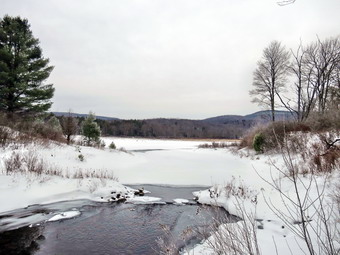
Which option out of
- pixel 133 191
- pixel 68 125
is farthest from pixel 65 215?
pixel 68 125

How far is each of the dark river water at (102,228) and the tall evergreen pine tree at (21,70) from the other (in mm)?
15371

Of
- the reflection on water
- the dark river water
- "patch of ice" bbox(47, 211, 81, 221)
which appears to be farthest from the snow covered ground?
the reflection on water

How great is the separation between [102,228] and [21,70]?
18387mm

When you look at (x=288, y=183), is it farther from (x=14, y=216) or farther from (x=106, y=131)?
(x=106, y=131)

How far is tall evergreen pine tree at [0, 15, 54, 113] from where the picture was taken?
61.8 ft

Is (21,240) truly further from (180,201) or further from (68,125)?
(68,125)

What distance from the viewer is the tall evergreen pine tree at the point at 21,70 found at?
18828 mm

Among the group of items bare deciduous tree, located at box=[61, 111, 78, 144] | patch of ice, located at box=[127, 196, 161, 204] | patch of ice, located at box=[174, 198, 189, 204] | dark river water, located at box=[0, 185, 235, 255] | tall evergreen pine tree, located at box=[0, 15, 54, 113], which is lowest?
patch of ice, located at box=[174, 198, 189, 204]

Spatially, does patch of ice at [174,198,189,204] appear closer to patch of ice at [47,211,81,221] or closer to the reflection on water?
patch of ice at [47,211,81,221]

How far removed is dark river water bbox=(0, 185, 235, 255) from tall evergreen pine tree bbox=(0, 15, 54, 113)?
15.4 m

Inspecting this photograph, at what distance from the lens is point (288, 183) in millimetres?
8375

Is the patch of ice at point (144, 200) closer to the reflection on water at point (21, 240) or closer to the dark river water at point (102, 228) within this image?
the dark river water at point (102, 228)

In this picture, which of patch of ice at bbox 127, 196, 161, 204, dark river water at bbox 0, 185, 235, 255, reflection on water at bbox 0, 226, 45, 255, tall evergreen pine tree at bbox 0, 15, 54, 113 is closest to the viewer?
reflection on water at bbox 0, 226, 45, 255

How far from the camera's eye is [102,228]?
598cm
